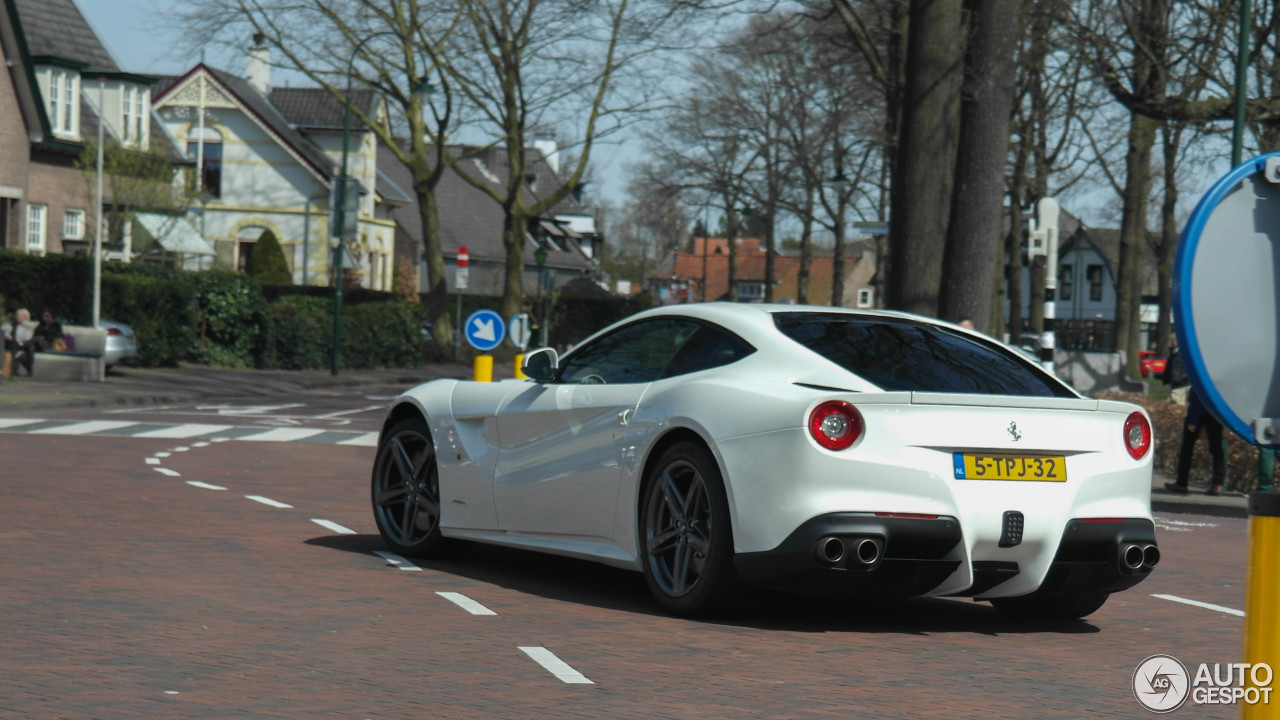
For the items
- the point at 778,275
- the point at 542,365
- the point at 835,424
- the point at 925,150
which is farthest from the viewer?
the point at 778,275

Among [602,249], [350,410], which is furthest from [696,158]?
[602,249]

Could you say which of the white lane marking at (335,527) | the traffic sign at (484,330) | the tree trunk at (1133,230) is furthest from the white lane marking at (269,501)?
the tree trunk at (1133,230)

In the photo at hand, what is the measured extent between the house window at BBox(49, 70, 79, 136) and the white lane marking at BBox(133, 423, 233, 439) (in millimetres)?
23515

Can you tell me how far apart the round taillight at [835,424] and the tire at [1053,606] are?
1502 mm

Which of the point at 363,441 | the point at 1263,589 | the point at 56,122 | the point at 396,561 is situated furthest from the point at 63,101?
the point at 1263,589

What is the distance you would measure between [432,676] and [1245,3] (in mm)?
16254

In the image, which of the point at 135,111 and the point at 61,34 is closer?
the point at 61,34

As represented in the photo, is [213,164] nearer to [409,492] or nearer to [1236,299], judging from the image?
[409,492]

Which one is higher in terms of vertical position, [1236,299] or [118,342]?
[1236,299]

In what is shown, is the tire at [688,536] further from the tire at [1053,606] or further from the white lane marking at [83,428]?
the white lane marking at [83,428]

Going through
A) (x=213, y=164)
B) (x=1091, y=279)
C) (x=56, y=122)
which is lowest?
(x=1091, y=279)

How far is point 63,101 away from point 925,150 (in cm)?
3044

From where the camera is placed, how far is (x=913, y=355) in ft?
23.7

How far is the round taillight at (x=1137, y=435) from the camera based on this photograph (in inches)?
279
